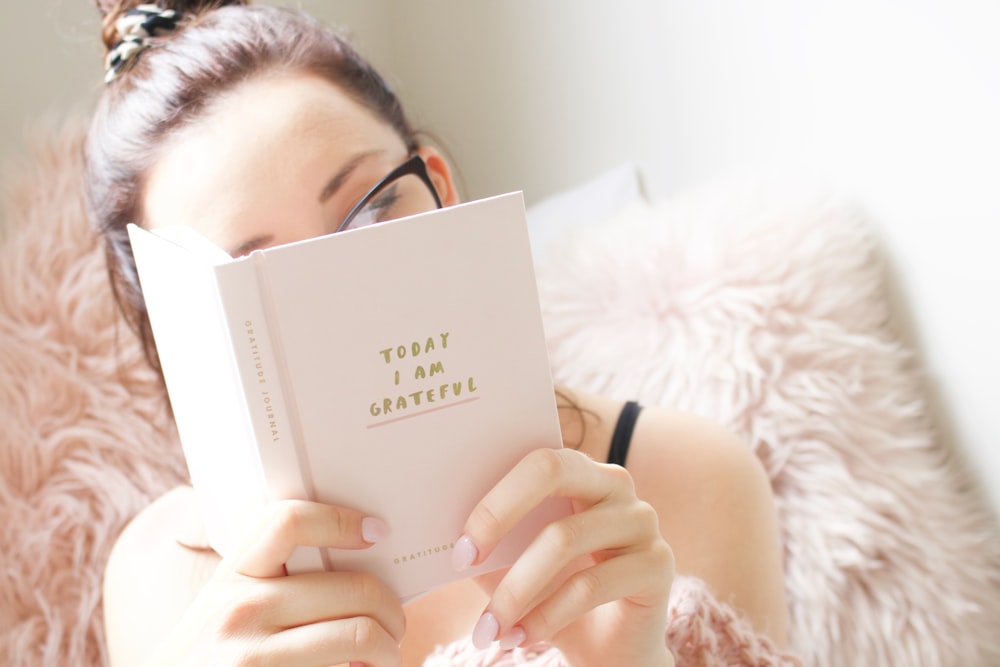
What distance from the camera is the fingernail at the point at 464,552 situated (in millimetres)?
579

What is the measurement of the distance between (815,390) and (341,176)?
1.97ft

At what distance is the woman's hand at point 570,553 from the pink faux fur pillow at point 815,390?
0.40 m

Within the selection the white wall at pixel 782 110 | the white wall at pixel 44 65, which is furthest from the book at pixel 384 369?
the white wall at pixel 44 65

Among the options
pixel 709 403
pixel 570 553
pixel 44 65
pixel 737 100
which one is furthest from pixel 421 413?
pixel 44 65

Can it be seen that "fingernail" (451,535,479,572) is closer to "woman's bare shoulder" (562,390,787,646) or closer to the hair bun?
"woman's bare shoulder" (562,390,787,646)

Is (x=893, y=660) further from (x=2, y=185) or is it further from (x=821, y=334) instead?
(x=2, y=185)

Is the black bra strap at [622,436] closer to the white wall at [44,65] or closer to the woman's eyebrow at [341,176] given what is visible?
the woman's eyebrow at [341,176]

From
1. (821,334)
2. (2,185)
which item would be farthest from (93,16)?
(821,334)

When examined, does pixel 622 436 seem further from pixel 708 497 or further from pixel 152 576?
pixel 152 576

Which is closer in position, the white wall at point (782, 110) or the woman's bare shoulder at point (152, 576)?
the white wall at point (782, 110)

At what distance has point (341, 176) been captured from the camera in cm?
81

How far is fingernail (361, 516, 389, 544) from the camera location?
0.56 m

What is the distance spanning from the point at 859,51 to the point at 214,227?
727 mm

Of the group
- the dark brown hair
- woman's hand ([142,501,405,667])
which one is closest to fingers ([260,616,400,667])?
woman's hand ([142,501,405,667])
